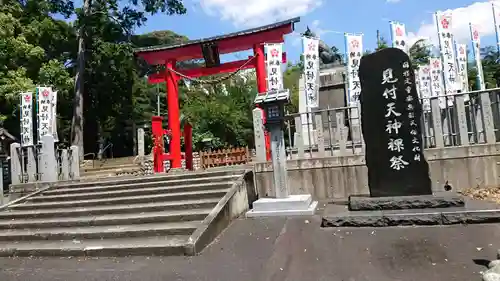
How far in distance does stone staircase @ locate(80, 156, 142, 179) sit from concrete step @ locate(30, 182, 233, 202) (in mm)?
9471

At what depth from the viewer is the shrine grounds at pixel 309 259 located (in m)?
4.36

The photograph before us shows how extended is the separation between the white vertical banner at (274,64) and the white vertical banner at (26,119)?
9745 millimetres

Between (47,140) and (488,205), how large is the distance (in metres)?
10.5

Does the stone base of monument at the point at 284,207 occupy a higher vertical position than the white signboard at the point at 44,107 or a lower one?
lower

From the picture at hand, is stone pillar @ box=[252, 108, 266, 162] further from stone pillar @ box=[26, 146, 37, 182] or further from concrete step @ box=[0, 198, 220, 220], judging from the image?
stone pillar @ box=[26, 146, 37, 182]

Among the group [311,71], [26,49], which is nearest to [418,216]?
[311,71]

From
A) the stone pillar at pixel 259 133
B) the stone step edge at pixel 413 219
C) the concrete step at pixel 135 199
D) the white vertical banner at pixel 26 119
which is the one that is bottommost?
the stone step edge at pixel 413 219

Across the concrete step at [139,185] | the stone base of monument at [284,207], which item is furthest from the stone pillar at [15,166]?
the stone base of monument at [284,207]

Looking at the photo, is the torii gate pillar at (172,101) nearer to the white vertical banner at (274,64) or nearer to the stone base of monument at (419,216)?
the white vertical banner at (274,64)

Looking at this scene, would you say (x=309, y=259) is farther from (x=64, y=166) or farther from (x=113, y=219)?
(x=64, y=166)

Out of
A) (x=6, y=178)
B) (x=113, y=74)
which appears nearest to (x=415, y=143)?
(x=6, y=178)

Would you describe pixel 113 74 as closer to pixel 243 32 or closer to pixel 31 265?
pixel 243 32

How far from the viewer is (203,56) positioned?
14414mm

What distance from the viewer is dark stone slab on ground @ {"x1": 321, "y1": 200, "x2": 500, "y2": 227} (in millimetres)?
5887
